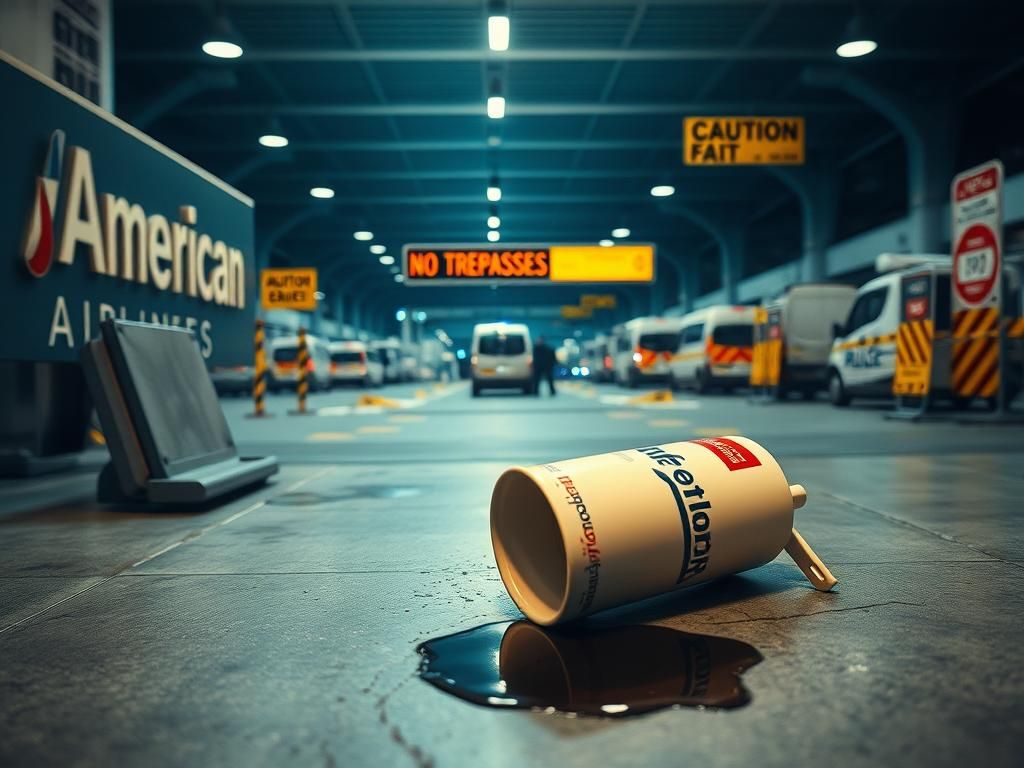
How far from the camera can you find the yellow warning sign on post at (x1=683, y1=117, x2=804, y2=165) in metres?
14.6

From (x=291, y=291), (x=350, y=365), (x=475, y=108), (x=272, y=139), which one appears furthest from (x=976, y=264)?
(x=350, y=365)

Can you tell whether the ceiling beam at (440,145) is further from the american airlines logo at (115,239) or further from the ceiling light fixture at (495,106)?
the american airlines logo at (115,239)

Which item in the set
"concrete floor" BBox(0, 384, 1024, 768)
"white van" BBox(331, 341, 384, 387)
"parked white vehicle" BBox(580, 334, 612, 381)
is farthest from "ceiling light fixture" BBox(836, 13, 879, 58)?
"parked white vehicle" BBox(580, 334, 612, 381)

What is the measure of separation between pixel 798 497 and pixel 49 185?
4.33 meters

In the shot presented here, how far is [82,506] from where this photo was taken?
5.19 m

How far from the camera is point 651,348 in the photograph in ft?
104

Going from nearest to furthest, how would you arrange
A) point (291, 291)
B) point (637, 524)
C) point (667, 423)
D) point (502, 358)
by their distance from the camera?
point (637, 524) < point (667, 423) < point (291, 291) < point (502, 358)

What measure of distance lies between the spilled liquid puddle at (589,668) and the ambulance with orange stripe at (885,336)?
11309 millimetres

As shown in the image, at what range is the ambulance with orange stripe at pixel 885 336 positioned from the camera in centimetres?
1287

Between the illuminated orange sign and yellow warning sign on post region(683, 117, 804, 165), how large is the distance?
10.3m

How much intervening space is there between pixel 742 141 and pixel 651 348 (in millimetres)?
17190

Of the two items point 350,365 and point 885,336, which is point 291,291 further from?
point 350,365

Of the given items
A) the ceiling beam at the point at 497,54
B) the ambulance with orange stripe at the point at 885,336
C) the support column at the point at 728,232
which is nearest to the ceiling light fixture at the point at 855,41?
the ceiling beam at the point at 497,54

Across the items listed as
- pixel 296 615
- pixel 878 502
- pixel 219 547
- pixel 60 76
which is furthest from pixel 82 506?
pixel 878 502
